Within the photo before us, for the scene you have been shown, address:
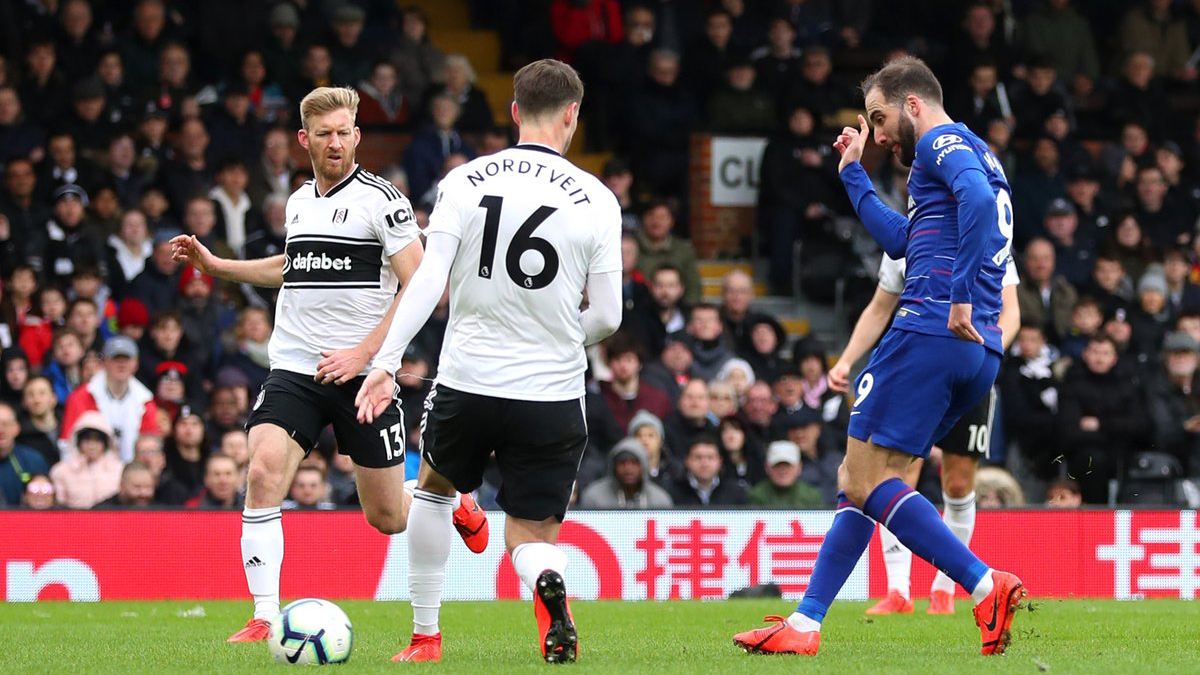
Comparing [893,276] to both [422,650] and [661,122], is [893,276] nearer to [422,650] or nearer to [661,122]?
[422,650]

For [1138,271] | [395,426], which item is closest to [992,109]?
[1138,271]

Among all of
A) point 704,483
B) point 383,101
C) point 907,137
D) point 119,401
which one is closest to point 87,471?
point 119,401

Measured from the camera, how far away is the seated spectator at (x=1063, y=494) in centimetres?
1423

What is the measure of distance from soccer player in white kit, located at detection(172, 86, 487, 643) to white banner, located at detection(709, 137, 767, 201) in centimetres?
1076

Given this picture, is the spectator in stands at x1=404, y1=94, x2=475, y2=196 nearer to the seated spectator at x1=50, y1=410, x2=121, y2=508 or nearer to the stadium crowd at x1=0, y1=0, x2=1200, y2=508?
the stadium crowd at x1=0, y1=0, x2=1200, y2=508

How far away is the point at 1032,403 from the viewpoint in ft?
51.5

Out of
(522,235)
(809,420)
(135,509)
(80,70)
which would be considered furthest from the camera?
(80,70)

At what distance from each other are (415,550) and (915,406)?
201 cm

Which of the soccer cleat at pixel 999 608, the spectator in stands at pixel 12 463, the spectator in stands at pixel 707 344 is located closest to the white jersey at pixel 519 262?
the soccer cleat at pixel 999 608

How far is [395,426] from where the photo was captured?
27.5 ft

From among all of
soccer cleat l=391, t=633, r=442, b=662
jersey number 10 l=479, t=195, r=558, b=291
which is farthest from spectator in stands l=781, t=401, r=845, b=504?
jersey number 10 l=479, t=195, r=558, b=291

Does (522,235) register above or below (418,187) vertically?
below

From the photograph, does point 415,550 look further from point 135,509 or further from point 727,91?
point 727,91

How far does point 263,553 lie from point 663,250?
9349 millimetres
